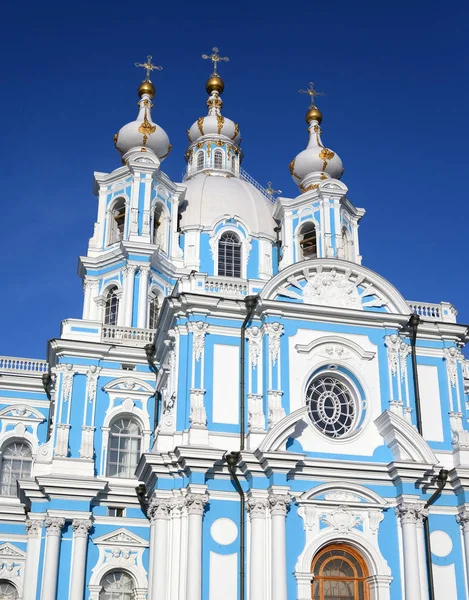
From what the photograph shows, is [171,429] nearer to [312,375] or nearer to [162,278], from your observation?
[312,375]

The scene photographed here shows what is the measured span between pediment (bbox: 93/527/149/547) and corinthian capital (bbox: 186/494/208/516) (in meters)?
4.38

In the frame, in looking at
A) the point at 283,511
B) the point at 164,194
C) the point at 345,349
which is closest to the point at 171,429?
the point at 283,511

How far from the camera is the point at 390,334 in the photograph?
23.4 m

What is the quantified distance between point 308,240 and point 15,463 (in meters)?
13.5

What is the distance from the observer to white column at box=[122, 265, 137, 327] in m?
29.2

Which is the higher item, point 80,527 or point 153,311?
point 153,311

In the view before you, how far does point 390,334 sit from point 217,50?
23.0m

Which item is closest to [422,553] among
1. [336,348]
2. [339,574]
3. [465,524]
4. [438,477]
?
[465,524]

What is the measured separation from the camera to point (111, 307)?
30.7 meters

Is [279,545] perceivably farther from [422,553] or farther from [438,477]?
[438,477]

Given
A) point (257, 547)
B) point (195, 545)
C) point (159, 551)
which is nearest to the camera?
point (195, 545)

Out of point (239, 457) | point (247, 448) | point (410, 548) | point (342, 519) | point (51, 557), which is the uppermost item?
point (247, 448)

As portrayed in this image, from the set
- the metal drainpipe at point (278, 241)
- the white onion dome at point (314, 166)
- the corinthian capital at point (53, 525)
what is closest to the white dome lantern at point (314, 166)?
the white onion dome at point (314, 166)

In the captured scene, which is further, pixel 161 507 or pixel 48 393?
pixel 48 393
